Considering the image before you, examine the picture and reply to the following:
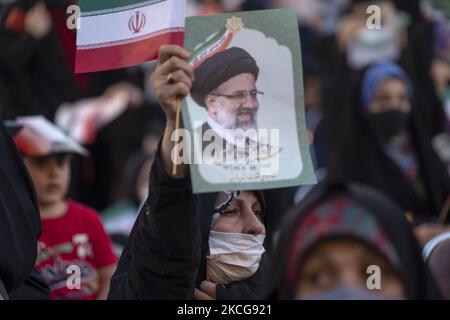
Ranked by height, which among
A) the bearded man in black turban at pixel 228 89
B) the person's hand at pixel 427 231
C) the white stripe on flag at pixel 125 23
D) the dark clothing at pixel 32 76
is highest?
the dark clothing at pixel 32 76

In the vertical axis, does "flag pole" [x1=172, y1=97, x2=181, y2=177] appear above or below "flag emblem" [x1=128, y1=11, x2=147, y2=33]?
below

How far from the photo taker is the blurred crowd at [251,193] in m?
2.70

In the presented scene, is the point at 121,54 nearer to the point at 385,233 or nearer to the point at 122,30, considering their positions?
the point at 122,30

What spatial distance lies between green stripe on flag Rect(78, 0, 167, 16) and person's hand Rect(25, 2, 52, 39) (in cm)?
505

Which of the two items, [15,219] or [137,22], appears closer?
[137,22]

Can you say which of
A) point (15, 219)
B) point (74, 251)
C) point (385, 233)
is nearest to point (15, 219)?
point (15, 219)

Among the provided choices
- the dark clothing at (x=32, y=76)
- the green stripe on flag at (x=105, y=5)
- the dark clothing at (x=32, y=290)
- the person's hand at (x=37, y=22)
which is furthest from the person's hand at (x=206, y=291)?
the person's hand at (x=37, y=22)

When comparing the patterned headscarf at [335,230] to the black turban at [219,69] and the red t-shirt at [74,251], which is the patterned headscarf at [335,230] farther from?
the red t-shirt at [74,251]

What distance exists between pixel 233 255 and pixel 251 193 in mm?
168

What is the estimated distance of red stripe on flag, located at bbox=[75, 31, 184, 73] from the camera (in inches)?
130

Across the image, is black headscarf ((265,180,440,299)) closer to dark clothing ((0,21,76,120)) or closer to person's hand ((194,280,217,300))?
person's hand ((194,280,217,300))

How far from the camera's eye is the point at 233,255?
10.8 feet

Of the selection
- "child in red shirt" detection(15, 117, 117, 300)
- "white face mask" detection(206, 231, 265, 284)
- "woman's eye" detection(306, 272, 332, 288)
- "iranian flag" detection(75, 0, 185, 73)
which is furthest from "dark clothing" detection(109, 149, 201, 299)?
"child in red shirt" detection(15, 117, 117, 300)

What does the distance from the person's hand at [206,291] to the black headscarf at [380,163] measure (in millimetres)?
3567
